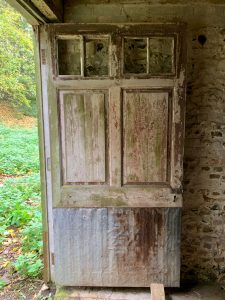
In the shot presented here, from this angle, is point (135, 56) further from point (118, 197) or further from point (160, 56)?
point (118, 197)

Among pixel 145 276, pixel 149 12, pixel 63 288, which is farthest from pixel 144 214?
pixel 149 12

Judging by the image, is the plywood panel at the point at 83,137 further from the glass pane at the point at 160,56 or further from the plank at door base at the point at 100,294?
the plank at door base at the point at 100,294

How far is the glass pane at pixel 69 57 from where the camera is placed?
260cm

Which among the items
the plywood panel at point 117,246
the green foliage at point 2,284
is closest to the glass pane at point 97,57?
the plywood panel at point 117,246

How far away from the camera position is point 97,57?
2631 millimetres

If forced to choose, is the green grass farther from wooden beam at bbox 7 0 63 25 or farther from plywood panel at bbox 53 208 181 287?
wooden beam at bbox 7 0 63 25

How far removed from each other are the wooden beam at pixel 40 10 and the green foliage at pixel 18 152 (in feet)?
16.4

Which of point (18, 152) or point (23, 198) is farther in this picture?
point (18, 152)

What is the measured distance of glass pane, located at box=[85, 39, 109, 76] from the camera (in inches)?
103

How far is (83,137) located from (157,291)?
1551 mm

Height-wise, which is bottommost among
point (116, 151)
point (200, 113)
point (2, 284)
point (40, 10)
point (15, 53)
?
point (2, 284)

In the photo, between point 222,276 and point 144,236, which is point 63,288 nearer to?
point 144,236

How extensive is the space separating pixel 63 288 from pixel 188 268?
49.7 inches

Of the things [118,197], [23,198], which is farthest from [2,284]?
[23,198]
